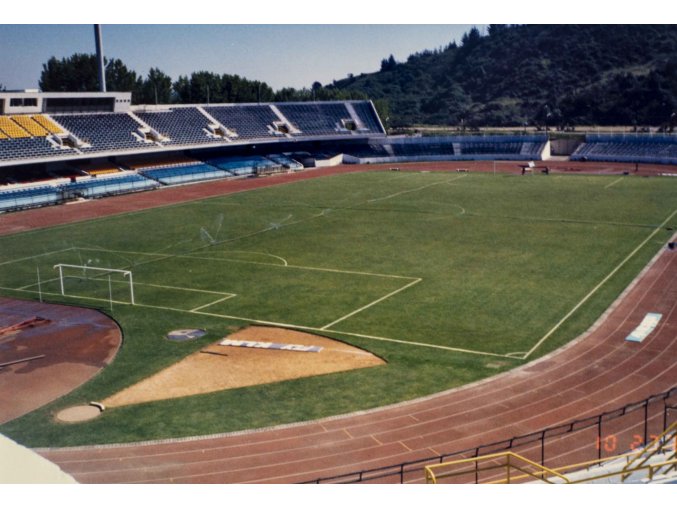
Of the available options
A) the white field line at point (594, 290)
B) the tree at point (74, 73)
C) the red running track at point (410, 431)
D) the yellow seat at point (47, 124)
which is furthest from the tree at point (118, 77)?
the red running track at point (410, 431)

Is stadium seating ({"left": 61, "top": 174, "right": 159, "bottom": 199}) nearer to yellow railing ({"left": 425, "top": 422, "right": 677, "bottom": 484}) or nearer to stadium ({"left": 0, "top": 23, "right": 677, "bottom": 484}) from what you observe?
stadium ({"left": 0, "top": 23, "right": 677, "bottom": 484})

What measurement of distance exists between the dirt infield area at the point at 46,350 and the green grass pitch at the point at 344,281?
33.8 inches

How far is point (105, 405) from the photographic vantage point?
81.4 feet

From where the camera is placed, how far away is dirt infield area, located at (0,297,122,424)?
26000 mm

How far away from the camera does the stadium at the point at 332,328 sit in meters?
21.1

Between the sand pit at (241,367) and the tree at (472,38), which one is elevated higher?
the tree at (472,38)

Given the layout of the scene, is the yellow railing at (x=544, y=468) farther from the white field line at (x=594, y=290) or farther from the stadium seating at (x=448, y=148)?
the stadium seating at (x=448, y=148)

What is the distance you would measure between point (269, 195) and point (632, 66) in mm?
96858

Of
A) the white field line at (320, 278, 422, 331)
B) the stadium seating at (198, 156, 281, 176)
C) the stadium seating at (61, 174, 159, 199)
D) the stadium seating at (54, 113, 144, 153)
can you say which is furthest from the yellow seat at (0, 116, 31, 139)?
the white field line at (320, 278, 422, 331)

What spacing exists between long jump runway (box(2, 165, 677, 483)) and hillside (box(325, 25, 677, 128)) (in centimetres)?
11313

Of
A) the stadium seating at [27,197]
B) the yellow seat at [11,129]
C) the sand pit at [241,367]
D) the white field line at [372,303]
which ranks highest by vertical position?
the yellow seat at [11,129]

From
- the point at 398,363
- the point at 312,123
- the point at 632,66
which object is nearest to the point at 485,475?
the point at 398,363

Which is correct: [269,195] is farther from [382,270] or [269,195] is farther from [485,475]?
[485,475]

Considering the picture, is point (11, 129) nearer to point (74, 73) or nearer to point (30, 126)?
point (30, 126)
